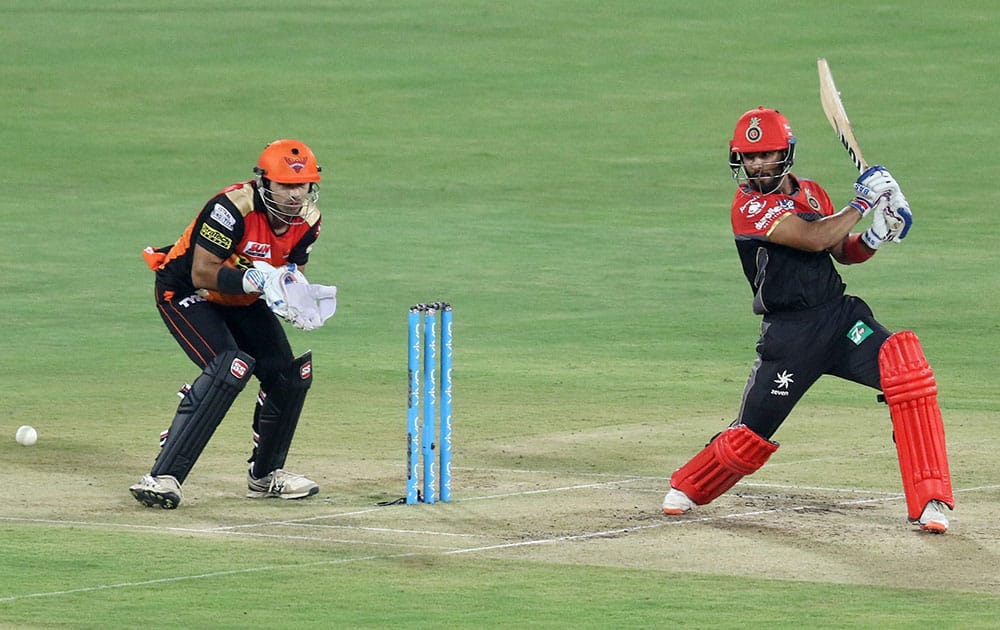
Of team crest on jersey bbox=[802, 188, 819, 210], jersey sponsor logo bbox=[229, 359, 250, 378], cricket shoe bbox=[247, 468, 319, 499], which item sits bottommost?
cricket shoe bbox=[247, 468, 319, 499]

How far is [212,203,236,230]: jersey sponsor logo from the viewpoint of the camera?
10492 millimetres

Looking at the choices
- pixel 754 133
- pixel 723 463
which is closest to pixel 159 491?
pixel 723 463

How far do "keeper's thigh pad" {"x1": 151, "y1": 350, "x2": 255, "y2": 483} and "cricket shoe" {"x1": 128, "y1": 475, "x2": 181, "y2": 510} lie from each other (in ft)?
0.17

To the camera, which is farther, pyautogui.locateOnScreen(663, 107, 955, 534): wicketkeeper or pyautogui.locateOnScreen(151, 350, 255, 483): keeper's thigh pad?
pyautogui.locateOnScreen(151, 350, 255, 483): keeper's thigh pad

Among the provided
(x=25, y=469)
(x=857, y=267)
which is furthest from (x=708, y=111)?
(x=25, y=469)

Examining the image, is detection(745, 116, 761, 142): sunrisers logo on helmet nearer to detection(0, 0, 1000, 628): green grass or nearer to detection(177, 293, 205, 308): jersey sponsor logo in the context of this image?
detection(0, 0, 1000, 628): green grass

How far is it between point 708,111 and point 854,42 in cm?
536

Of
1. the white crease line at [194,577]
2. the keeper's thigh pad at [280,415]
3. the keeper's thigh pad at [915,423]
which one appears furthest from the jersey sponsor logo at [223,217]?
the keeper's thigh pad at [915,423]

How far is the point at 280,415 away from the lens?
Result: 11016mm

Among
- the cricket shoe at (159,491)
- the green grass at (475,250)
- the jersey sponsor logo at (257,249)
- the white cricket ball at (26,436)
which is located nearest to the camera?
the green grass at (475,250)

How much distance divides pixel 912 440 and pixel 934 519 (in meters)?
0.39

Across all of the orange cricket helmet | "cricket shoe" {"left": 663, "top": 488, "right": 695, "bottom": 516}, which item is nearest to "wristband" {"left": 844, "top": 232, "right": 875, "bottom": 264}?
"cricket shoe" {"left": 663, "top": 488, "right": 695, "bottom": 516}

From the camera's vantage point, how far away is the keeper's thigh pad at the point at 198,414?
1052cm

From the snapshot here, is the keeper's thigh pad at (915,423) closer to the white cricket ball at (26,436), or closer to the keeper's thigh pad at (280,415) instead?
the keeper's thigh pad at (280,415)
